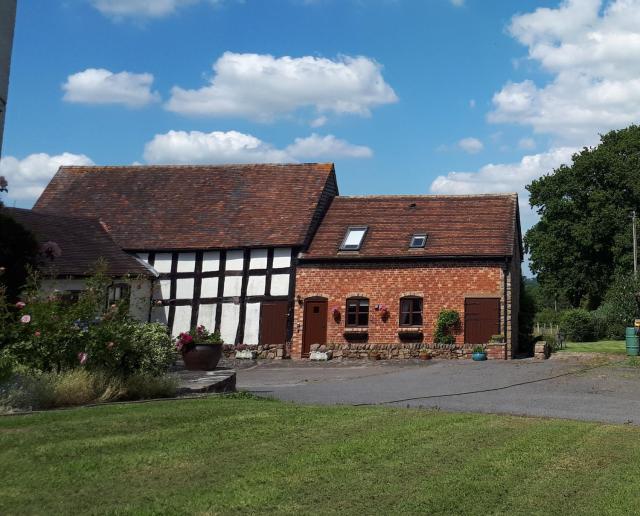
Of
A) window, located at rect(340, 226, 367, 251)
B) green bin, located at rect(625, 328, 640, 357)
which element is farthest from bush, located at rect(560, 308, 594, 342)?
window, located at rect(340, 226, 367, 251)

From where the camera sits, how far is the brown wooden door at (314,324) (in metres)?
25.0

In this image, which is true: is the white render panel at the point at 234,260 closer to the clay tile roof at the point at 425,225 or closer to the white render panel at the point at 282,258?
the white render panel at the point at 282,258

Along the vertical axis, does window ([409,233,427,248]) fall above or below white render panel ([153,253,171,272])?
above

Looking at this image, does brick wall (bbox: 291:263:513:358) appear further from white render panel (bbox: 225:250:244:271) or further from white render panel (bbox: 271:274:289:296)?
white render panel (bbox: 225:250:244:271)

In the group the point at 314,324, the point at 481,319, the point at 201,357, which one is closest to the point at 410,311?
the point at 481,319

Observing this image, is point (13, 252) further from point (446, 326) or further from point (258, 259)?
point (446, 326)

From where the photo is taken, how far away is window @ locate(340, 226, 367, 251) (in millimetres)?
25406

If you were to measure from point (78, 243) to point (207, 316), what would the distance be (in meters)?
5.61

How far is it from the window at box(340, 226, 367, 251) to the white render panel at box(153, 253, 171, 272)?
6.89 metres

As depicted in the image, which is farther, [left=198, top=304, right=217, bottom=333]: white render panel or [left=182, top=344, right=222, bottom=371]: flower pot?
[left=198, top=304, right=217, bottom=333]: white render panel

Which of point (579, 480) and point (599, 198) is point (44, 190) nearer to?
point (579, 480)

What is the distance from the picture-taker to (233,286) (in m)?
25.8

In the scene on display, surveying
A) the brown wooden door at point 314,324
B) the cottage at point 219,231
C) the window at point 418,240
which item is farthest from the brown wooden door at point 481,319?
the cottage at point 219,231

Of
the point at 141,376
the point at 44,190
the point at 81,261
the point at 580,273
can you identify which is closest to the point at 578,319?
the point at 580,273
